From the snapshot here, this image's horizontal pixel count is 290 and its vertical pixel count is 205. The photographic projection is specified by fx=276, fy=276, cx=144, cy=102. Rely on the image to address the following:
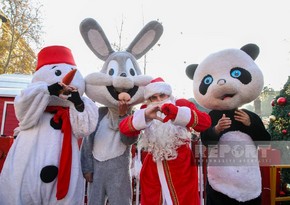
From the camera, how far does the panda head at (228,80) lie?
2674 mm

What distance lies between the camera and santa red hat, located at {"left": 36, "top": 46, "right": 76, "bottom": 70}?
108 inches

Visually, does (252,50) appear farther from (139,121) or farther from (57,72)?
(57,72)

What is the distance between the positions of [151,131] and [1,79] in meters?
7.55

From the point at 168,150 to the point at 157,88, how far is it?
585mm

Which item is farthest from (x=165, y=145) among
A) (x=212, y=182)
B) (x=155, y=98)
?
(x=212, y=182)

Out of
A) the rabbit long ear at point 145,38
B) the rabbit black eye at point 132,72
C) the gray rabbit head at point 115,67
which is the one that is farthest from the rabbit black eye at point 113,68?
the rabbit long ear at point 145,38

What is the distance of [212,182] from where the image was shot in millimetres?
2658

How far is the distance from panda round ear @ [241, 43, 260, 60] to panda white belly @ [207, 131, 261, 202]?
2.81ft

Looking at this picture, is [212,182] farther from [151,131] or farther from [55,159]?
[55,159]

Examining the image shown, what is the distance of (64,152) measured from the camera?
2.43 m

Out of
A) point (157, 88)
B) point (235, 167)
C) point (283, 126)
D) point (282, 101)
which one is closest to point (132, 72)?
point (157, 88)

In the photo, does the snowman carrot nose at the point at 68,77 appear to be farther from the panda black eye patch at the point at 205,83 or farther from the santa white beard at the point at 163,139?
the panda black eye patch at the point at 205,83

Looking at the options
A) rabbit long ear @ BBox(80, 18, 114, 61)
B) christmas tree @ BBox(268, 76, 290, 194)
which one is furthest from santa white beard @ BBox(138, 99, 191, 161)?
christmas tree @ BBox(268, 76, 290, 194)

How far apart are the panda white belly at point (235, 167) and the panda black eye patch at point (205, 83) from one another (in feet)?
1.60
